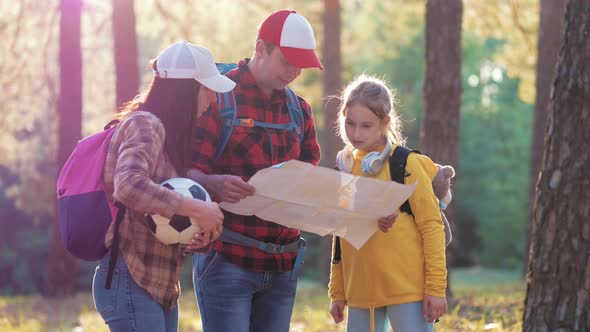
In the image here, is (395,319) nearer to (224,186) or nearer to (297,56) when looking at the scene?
(224,186)

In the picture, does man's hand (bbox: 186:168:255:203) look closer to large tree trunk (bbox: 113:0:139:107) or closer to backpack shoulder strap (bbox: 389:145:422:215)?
backpack shoulder strap (bbox: 389:145:422:215)

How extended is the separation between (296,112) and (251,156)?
39 cm

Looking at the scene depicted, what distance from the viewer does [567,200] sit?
4770 mm

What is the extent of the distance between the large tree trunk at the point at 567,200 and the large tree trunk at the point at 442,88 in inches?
170

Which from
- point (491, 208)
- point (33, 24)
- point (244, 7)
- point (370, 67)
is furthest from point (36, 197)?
point (491, 208)

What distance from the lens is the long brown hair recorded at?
12.0 ft

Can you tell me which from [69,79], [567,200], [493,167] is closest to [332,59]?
[69,79]

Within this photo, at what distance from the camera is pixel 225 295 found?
4.08m

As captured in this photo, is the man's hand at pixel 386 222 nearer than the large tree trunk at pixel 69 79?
Yes

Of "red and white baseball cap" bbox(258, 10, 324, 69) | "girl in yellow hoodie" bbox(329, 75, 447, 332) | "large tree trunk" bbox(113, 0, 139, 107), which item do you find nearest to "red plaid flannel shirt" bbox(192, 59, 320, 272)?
"red and white baseball cap" bbox(258, 10, 324, 69)

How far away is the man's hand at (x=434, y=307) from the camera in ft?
13.1

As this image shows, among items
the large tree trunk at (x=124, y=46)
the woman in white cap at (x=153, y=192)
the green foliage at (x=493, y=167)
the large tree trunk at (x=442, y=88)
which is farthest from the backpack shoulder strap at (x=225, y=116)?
the green foliage at (x=493, y=167)

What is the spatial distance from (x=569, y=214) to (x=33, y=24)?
13095mm

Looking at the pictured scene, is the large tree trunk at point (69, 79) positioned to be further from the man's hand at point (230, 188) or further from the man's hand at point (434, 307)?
the man's hand at point (434, 307)
